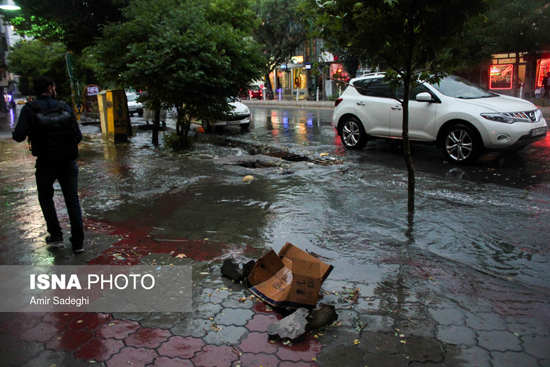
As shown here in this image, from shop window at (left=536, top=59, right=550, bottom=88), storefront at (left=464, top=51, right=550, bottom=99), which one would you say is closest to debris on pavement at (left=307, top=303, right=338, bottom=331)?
storefront at (left=464, top=51, right=550, bottom=99)

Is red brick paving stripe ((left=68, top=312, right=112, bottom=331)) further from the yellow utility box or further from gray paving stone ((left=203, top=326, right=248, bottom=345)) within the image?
the yellow utility box

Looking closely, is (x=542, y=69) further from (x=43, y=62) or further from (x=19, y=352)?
(x=43, y=62)

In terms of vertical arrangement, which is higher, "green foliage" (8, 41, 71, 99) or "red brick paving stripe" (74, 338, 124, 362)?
"green foliage" (8, 41, 71, 99)

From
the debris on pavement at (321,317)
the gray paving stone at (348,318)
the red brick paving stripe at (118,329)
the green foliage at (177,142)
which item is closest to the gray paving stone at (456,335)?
the gray paving stone at (348,318)

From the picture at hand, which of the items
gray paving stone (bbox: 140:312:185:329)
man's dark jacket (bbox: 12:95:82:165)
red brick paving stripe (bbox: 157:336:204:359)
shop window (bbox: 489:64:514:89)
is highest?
shop window (bbox: 489:64:514:89)

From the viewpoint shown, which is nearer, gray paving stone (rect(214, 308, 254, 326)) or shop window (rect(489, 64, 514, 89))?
gray paving stone (rect(214, 308, 254, 326))

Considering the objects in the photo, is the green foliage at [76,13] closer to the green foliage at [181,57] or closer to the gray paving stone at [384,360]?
the green foliage at [181,57]

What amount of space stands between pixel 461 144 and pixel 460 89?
133cm

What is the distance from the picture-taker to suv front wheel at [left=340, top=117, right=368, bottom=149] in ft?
35.3

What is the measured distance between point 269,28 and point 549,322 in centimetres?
4099

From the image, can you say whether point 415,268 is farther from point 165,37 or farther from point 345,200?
point 165,37

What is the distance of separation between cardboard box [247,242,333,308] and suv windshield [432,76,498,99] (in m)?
6.72

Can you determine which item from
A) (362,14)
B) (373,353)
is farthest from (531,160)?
(373,353)

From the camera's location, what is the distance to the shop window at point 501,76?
1275 inches
